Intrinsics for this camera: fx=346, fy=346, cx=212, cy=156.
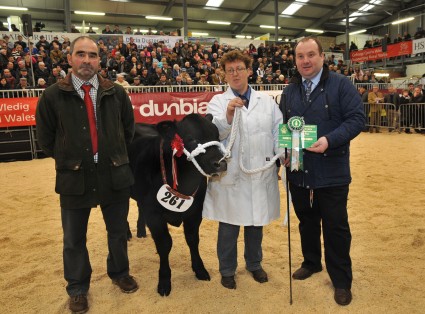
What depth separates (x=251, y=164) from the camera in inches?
109

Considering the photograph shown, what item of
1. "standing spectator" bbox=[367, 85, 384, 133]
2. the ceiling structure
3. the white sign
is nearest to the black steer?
"standing spectator" bbox=[367, 85, 384, 133]

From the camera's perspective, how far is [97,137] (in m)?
2.60

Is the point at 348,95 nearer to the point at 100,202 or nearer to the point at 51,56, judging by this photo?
the point at 100,202

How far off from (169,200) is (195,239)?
58 cm

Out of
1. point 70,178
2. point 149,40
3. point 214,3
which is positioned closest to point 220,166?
point 70,178

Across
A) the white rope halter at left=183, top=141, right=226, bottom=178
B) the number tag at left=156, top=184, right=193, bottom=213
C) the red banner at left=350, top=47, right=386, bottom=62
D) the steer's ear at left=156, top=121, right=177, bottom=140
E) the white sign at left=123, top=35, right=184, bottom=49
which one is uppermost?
the red banner at left=350, top=47, right=386, bottom=62

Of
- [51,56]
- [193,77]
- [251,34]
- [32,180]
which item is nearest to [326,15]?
[251,34]

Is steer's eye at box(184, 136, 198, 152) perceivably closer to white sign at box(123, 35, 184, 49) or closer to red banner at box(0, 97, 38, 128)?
red banner at box(0, 97, 38, 128)

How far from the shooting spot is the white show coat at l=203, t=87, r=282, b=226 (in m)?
2.77

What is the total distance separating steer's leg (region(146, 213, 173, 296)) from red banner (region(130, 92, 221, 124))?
23.4 feet

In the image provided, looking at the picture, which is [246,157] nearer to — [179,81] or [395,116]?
[179,81]

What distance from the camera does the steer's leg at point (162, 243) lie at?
2930 millimetres

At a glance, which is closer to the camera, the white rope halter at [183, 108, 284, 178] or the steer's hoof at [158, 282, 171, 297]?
the white rope halter at [183, 108, 284, 178]

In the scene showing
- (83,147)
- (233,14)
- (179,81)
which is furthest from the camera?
(233,14)
